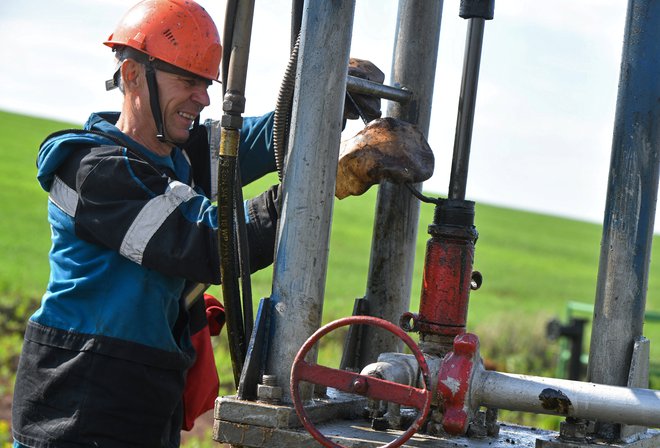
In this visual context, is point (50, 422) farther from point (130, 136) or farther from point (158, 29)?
point (158, 29)

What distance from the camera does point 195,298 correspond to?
293cm

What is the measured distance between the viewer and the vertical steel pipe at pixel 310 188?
7.36 ft

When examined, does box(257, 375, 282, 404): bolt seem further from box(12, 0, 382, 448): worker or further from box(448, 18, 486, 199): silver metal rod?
box(448, 18, 486, 199): silver metal rod

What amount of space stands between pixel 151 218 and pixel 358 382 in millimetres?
741

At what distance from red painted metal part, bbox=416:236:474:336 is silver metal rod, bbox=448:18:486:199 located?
0.17 meters

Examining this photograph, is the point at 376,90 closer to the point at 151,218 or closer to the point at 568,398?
the point at 151,218

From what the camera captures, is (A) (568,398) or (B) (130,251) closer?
(A) (568,398)

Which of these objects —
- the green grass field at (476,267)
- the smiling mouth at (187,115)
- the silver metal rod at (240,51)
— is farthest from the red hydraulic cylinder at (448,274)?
the green grass field at (476,267)

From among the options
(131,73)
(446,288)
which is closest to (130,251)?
(131,73)

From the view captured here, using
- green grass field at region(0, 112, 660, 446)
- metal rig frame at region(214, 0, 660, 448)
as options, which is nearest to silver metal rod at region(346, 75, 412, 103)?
metal rig frame at region(214, 0, 660, 448)

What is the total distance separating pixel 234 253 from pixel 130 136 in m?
0.69

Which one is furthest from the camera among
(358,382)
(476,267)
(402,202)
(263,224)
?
(476,267)

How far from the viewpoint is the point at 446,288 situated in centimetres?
239

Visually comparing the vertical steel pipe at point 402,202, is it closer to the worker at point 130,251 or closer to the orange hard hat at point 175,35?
the worker at point 130,251
